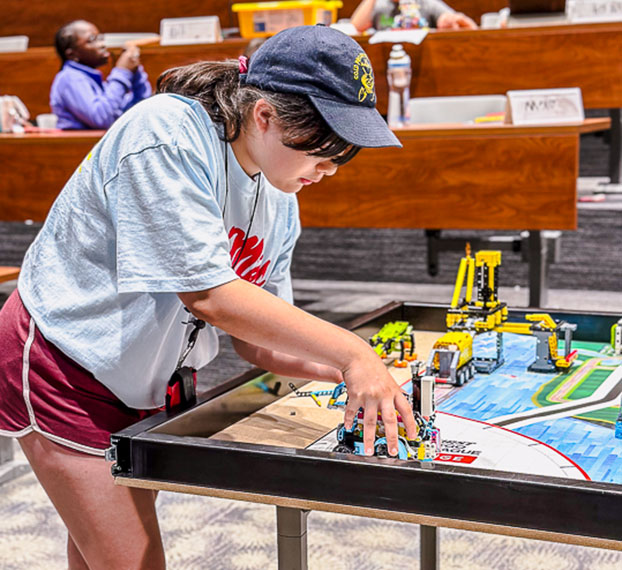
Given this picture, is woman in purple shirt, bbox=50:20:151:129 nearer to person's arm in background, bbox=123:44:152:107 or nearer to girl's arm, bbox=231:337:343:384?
person's arm in background, bbox=123:44:152:107

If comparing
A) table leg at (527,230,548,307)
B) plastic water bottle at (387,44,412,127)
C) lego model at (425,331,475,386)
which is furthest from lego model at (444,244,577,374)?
plastic water bottle at (387,44,412,127)

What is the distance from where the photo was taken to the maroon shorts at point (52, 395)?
1044mm

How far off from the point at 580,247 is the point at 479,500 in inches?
138

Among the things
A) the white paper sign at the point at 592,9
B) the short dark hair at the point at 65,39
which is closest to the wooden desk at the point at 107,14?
the short dark hair at the point at 65,39

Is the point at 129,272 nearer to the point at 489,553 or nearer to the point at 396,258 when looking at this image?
the point at 489,553

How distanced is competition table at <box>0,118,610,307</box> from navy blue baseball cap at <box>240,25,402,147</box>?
1986 millimetres

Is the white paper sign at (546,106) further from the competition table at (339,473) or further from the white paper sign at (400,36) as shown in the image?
the competition table at (339,473)

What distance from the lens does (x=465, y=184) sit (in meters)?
2.91

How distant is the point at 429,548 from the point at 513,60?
8.14ft

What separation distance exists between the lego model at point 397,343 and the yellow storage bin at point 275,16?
275cm

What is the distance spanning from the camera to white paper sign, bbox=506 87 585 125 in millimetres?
2801

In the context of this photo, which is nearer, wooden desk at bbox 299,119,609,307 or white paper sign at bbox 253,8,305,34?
wooden desk at bbox 299,119,609,307

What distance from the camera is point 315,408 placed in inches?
44.8

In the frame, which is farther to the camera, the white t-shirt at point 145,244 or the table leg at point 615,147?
the table leg at point 615,147
